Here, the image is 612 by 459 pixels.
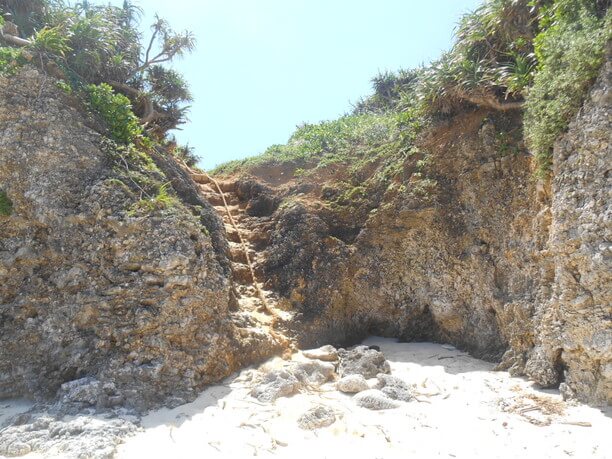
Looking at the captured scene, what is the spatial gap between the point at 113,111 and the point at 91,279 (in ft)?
10.3

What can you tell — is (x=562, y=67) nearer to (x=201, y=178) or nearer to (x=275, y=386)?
(x=275, y=386)

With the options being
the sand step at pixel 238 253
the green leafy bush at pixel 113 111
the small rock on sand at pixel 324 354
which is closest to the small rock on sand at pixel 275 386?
the small rock on sand at pixel 324 354

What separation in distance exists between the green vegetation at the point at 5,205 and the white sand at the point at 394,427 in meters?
3.59

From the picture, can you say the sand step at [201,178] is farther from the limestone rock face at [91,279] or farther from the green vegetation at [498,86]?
the limestone rock face at [91,279]

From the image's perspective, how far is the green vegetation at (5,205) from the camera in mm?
6277

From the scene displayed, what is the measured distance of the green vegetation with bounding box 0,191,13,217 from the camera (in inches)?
247

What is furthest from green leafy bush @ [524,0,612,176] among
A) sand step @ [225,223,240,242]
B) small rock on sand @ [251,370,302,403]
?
sand step @ [225,223,240,242]

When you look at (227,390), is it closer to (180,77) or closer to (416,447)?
(416,447)

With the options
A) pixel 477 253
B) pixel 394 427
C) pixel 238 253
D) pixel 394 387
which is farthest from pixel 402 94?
pixel 394 427

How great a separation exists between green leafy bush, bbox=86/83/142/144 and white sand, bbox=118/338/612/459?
455cm

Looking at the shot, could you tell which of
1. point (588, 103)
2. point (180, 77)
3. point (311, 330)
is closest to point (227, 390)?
point (311, 330)

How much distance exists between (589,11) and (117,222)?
6.77 metres

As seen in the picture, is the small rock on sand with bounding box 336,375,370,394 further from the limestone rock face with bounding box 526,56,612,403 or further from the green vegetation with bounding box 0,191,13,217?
the green vegetation with bounding box 0,191,13,217

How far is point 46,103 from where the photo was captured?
701cm
